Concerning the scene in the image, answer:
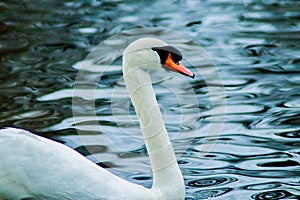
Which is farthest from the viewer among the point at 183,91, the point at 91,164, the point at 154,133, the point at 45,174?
the point at 183,91

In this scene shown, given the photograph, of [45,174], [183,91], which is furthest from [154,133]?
[183,91]

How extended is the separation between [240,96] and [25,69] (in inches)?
97.9

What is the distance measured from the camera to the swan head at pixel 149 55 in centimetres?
560

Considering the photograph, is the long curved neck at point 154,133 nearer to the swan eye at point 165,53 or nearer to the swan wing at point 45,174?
the swan eye at point 165,53

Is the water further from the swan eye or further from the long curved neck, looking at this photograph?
the swan eye

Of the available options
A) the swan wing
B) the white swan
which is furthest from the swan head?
the swan wing

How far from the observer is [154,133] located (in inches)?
229

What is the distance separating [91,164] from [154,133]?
518 mm

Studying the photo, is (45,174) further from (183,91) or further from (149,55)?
(183,91)

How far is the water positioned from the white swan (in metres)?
0.53

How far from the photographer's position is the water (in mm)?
6633

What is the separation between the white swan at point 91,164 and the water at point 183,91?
527mm

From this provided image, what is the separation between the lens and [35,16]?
11.2 meters

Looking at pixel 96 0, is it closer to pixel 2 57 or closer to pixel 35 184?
pixel 2 57
